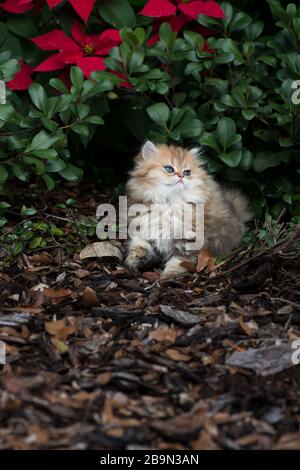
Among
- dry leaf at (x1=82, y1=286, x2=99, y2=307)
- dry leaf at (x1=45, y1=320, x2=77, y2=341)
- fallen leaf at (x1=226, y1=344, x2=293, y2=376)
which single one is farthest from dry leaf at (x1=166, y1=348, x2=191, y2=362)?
dry leaf at (x1=82, y1=286, x2=99, y2=307)

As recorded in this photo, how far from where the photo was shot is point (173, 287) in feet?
12.8

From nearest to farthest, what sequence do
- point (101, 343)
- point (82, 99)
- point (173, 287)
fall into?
1. point (101, 343)
2. point (173, 287)
3. point (82, 99)

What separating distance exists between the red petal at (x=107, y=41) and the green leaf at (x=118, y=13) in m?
0.15

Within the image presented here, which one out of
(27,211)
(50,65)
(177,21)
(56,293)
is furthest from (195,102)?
(56,293)

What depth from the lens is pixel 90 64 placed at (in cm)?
442

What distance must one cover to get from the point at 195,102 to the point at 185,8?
65 centimetres

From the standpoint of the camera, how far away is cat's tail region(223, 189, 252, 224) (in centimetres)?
471

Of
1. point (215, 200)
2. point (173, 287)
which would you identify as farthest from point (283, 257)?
point (215, 200)

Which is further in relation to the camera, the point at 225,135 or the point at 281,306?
the point at 225,135

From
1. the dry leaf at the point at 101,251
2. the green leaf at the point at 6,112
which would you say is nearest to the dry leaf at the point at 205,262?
the dry leaf at the point at 101,251

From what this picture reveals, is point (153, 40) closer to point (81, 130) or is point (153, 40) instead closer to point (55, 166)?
point (81, 130)
